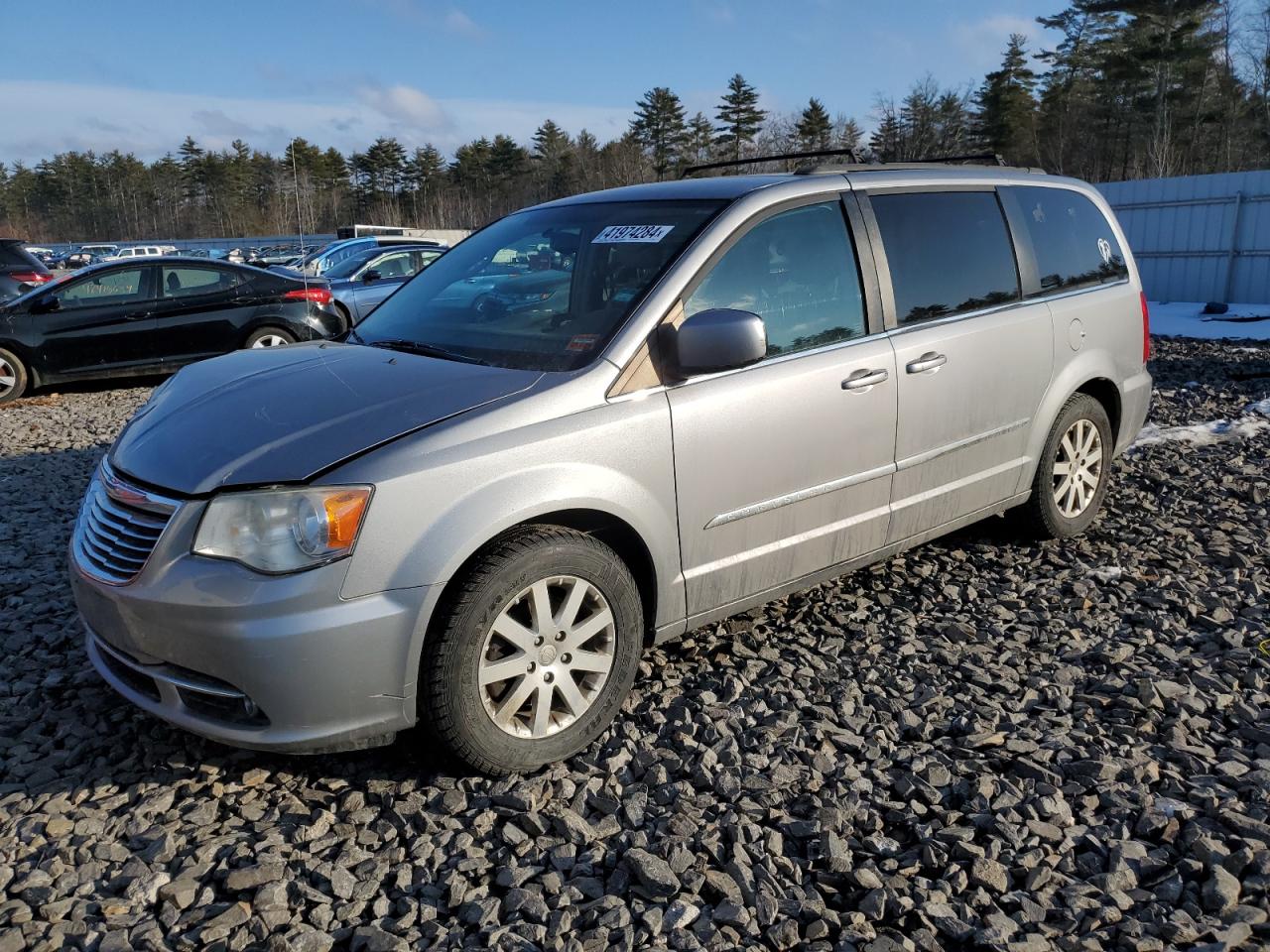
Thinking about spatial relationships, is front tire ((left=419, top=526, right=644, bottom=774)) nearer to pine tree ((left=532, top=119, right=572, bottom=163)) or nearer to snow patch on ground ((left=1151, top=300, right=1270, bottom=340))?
snow patch on ground ((left=1151, top=300, right=1270, bottom=340))

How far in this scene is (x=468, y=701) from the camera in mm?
2875

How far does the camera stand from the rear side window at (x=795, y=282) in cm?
351

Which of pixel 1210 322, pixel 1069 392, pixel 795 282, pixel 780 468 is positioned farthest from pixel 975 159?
pixel 1210 322

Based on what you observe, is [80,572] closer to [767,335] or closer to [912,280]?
[767,335]

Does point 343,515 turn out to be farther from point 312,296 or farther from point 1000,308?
point 312,296

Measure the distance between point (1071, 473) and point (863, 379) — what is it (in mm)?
1892

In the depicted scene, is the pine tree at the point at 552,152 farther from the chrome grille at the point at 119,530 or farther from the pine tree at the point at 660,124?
the chrome grille at the point at 119,530

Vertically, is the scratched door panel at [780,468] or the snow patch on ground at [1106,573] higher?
the scratched door panel at [780,468]

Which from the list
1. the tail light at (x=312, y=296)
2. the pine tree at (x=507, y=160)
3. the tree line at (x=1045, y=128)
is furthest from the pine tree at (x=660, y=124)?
the tail light at (x=312, y=296)

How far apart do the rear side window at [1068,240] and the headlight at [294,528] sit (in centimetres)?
356

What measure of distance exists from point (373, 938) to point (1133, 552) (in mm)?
4175

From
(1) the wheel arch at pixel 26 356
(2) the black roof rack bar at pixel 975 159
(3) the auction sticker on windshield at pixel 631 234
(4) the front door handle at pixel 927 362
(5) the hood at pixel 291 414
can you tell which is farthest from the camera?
(1) the wheel arch at pixel 26 356

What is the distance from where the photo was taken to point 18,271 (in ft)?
48.1

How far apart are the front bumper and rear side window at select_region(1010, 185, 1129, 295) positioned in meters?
3.59
